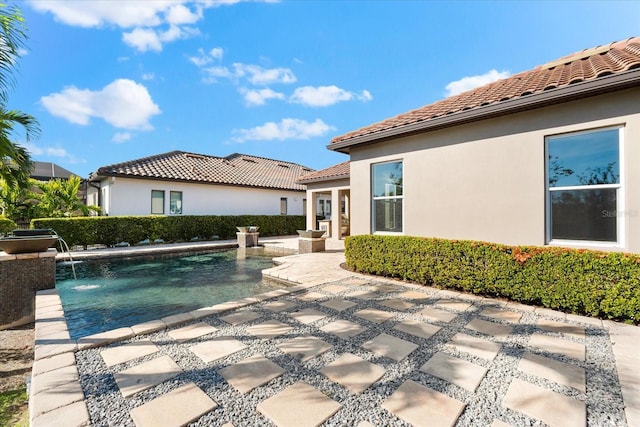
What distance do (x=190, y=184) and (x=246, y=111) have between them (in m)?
9.22

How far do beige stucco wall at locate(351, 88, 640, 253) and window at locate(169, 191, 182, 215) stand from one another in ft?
45.3

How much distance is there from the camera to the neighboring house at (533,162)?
171 inches

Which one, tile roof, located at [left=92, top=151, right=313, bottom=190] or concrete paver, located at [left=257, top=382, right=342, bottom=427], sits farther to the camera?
tile roof, located at [left=92, top=151, right=313, bottom=190]

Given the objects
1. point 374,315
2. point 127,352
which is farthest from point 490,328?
point 127,352

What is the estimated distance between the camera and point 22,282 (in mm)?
5402

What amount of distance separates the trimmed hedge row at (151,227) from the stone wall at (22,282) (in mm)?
7979

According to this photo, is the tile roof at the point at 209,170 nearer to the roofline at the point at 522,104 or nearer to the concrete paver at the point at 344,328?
the roofline at the point at 522,104

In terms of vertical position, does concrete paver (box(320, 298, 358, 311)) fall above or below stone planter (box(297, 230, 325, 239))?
below

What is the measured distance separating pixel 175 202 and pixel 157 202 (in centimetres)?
95

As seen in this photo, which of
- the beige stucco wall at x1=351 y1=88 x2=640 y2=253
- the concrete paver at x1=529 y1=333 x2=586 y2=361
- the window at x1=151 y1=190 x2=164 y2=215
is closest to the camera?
the concrete paver at x1=529 y1=333 x2=586 y2=361

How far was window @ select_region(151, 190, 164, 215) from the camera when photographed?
15.6 meters

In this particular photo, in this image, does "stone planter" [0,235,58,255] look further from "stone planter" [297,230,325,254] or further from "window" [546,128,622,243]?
"window" [546,128,622,243]

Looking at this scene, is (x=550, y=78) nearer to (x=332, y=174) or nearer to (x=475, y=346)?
(x=475, y=346)

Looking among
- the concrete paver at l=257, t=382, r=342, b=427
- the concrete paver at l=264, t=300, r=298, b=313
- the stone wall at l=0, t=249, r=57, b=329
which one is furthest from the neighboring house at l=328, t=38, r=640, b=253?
the stone wall at l=0, t=249, r=57, b=329
